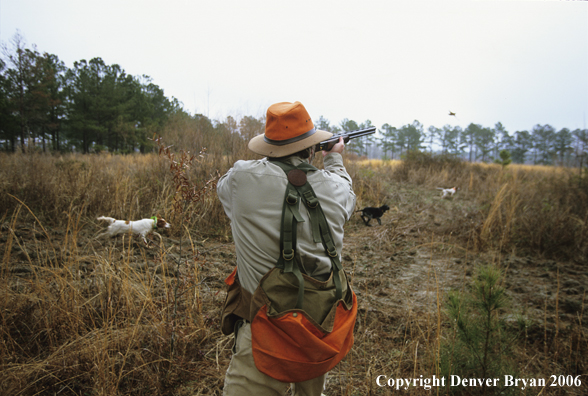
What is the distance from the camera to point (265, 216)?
1217mm

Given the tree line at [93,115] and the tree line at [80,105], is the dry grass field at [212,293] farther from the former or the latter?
the tree line at [80,105]

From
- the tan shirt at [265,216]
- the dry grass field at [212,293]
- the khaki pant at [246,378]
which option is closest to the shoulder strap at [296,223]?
the tan shirt at [265,216]

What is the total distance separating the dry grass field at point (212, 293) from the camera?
1.90 metres

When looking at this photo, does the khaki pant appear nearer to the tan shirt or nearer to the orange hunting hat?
the tan shirt


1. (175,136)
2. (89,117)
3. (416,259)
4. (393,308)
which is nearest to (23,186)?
(175,136)

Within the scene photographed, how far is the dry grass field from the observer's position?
1899 mm

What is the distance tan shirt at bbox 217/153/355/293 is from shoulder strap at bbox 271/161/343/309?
0.10 ft

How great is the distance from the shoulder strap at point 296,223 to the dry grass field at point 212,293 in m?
0.91

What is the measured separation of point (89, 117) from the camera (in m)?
29.6

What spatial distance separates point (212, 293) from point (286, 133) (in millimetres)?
2244

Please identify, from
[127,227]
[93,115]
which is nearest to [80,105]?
[93,115]

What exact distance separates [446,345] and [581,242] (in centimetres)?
410

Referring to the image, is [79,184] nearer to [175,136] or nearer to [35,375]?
[175,136]

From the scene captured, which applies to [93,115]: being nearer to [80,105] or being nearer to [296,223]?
[80,105]
